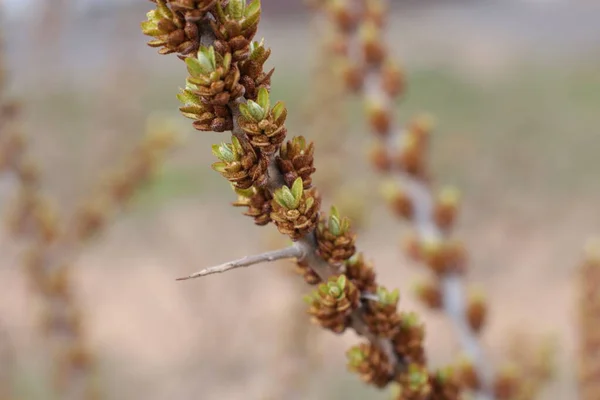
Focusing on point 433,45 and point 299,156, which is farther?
point 433,45

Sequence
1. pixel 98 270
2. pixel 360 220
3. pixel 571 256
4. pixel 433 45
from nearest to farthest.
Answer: pixel 360 220
pixel 571 256
pixel 98 270
pixel 433 45

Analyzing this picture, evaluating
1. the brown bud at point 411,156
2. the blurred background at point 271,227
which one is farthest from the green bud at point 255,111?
the blurred background at point 271,227

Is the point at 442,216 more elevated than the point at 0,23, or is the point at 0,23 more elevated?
the point at 0,23

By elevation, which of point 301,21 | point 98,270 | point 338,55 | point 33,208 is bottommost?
point 98,270

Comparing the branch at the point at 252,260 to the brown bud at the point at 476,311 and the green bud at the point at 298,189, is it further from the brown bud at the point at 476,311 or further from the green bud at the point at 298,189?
the brown bud at the point at 476,311

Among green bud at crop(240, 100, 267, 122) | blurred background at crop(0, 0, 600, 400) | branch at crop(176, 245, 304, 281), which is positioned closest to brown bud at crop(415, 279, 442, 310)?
branch at crop(176, 245, 304, 281)

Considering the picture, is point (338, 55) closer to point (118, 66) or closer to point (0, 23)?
point (0, 23)

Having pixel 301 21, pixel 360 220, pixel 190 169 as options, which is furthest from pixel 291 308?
pixel 301 21

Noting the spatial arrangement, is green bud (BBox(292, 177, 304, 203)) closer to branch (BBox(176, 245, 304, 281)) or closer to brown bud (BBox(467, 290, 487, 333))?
branch (BBox(176, 245, 304, 281))

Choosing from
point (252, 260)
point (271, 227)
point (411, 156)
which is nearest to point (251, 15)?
point (252, 260)
